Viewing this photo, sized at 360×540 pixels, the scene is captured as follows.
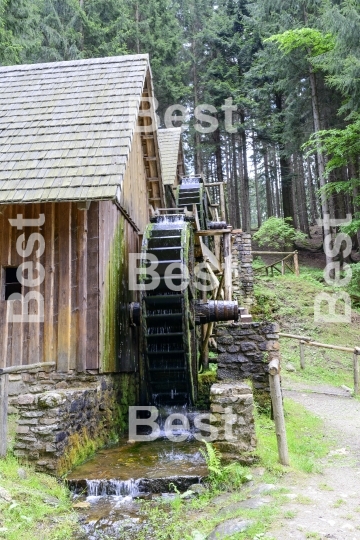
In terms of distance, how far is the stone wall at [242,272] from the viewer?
579 inches

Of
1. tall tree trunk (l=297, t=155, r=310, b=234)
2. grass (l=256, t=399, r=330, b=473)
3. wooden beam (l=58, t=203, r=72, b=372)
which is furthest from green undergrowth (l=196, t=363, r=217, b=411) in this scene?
tall tree trunk (l=297, t=155, r=310, b=234)

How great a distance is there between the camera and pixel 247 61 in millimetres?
24219

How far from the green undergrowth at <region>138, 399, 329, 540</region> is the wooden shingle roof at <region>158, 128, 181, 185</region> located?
10.7 meters

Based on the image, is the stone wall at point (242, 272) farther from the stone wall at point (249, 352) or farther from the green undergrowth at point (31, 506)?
the green undergrowth at point (31, 506)

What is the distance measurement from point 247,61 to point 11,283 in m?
21.4

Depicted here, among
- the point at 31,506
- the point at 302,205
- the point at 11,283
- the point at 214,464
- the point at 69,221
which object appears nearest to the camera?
the point at 31,506

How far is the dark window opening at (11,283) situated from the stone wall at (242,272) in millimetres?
8184

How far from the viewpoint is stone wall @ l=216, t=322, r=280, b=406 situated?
23.5 feet

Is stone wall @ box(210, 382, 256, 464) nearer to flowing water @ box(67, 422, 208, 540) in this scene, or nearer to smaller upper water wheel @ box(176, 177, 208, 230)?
flowing water @ box(67, 422, 208, 540)

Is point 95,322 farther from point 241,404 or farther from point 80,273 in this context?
point 241,404

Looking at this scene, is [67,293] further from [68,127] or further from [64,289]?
[68,127]

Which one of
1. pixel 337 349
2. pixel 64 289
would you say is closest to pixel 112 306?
pixel 64 289

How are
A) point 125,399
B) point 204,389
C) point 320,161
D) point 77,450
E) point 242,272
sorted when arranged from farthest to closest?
point 320,161, point 242,272, point 204,389, point 125,399, point 77,450

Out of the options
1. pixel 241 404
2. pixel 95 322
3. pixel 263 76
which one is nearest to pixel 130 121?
pixel 95 322
